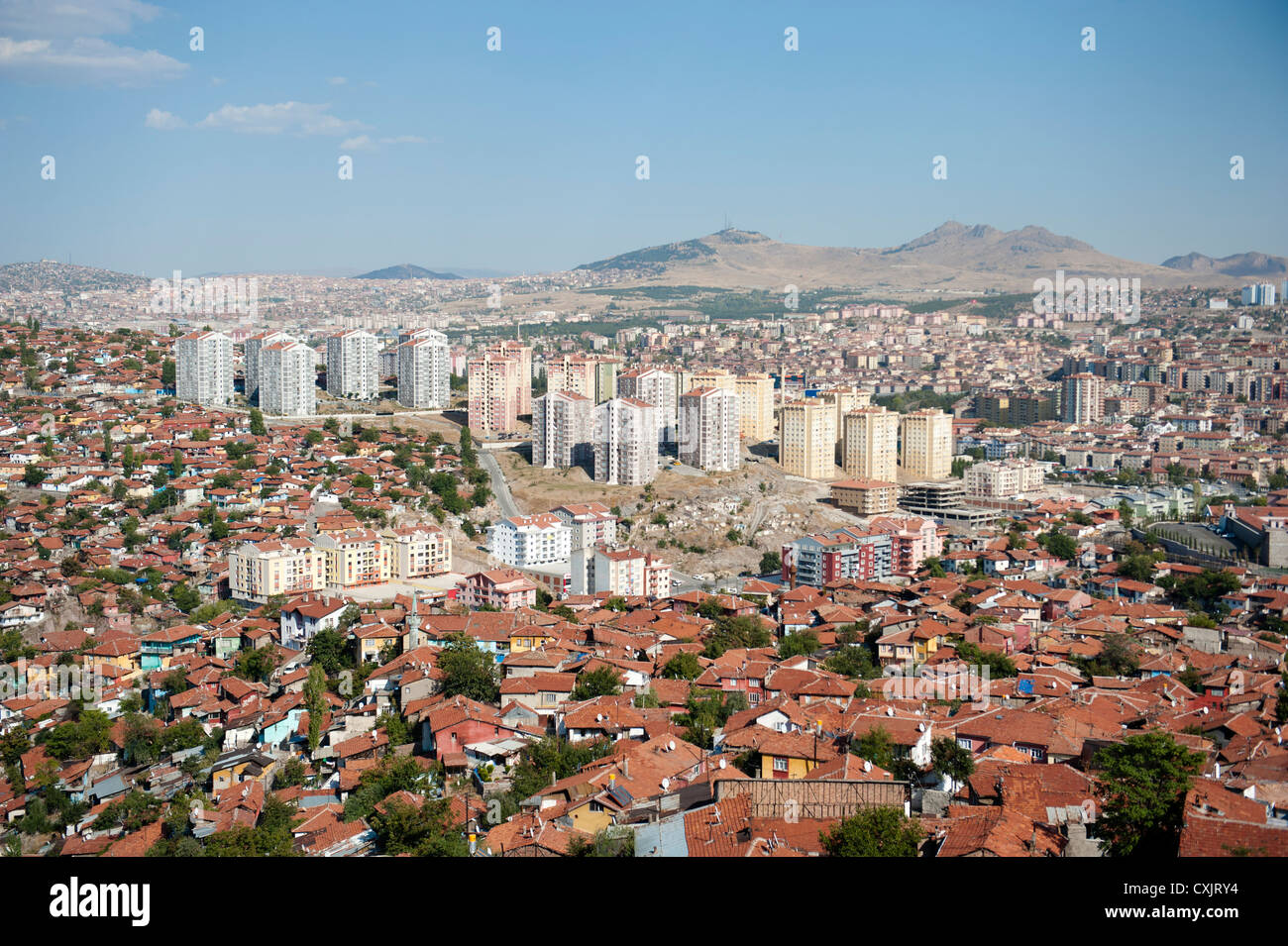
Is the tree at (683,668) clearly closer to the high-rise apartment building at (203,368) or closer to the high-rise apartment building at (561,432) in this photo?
the high-rise apartment building at (561,432)

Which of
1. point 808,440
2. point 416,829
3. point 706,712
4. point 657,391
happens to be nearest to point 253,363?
point 657,391

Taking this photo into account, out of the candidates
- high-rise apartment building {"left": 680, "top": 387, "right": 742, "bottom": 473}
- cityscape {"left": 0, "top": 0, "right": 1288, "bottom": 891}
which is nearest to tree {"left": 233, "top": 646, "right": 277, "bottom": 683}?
cityscape {"left": 0, "top": 0, "right": 1288, "bottom": 891}

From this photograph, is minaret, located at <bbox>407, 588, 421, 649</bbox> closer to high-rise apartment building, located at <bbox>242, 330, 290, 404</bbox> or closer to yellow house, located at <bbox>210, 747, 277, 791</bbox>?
yellow house, located at <bbox>210, 747, 277, 791</bbox>

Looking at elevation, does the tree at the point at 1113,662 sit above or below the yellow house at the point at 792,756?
below

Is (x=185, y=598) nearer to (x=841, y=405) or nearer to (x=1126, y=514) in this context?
(x=1126, y=514)

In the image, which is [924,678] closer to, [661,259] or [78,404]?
[78,404]

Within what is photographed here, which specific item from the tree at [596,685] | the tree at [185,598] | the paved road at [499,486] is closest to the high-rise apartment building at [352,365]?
the paved road at [499,486]

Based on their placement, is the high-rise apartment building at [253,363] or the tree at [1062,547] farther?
the high-rise apartment building at [253,363]
